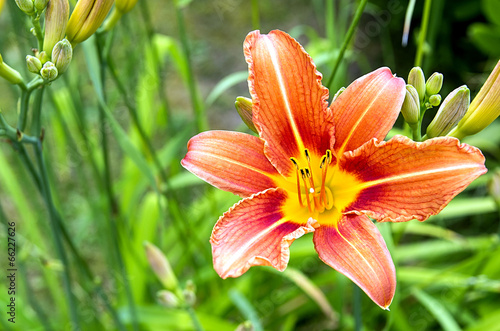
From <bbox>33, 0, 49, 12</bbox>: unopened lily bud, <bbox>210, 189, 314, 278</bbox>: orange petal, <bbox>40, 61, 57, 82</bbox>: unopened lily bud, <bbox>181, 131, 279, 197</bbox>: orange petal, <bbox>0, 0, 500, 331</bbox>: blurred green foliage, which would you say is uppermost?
<bbox>33, 0, 49, 12</bbox>: unopened lily bud

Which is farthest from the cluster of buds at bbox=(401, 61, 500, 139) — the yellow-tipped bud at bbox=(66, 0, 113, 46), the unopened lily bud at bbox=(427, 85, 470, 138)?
the yellow-tipped bud at bbox=(66, 0, 113, 46)

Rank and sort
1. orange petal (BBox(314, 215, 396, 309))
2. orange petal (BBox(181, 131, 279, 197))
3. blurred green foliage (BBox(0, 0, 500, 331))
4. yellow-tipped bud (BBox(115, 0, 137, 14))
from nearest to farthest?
orange petal (BBox(314, 215, 396, 309))
orange petal (BBox(181, 131, 279, 197))
yellow-tipped bud (BBox(115, 0, 137, 14))
blurred green foliage (BBox(0, 0, 500, 331))

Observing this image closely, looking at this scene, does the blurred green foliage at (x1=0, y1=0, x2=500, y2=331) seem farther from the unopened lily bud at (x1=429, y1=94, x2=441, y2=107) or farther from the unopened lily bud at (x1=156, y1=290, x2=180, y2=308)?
the unopened lily bud at (x1=429, y1=94, x2=441, y2=107)

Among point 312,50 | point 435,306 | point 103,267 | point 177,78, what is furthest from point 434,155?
point 177,78

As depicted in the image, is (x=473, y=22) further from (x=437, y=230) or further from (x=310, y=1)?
(x=437, y=230)

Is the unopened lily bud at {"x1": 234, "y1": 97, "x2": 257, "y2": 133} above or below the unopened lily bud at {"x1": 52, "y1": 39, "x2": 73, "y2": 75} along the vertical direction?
below

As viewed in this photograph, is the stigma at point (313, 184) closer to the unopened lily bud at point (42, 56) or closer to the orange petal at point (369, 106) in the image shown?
the orange petal at point (369, 106)
